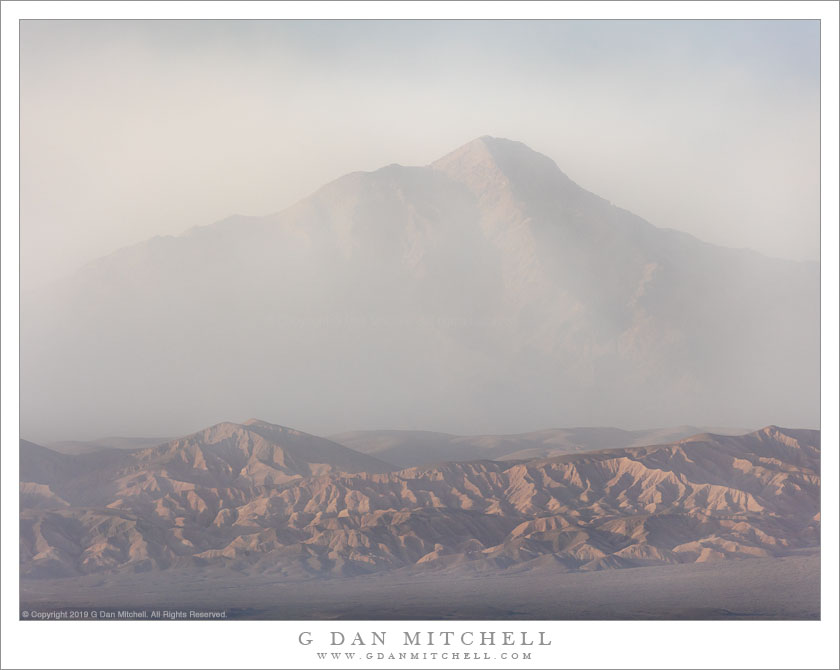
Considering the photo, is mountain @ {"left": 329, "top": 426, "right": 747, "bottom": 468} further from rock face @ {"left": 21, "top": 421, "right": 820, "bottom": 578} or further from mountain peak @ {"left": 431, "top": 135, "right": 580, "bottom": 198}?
mountain peak @ {"left": 431, "top": 135, "right": 580, "bottom": 198}

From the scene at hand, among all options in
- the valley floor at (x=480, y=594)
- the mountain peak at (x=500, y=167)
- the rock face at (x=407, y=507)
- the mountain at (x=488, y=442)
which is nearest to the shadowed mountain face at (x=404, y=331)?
the mountain peak at (x=500, y=167)

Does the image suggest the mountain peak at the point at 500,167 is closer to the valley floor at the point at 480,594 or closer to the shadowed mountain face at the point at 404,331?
the shadowed mountain face at the point at 404,331

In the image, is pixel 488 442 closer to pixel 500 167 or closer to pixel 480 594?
pixel 480 594

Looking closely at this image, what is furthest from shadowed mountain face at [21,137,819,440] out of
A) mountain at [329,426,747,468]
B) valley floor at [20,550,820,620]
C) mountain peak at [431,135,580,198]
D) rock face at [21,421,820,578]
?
valley floor at [20,550,820,620]

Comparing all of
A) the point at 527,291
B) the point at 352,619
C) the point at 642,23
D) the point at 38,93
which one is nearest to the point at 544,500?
the point at 527,291

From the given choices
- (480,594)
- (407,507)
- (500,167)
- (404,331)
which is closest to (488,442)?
(407,507)

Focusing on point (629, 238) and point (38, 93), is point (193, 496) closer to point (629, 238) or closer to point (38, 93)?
point (38, 93)
